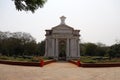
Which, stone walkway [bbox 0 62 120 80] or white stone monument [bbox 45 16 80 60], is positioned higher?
white stone monument [bbox 45 16 80 60]

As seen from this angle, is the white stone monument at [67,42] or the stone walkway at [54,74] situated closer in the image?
the stone walkway at [54,74]

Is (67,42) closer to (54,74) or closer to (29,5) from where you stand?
(54,74)

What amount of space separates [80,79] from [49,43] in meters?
35.2

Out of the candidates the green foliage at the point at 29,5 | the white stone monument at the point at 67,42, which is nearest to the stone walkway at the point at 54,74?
the green foliage at the point at 29,5

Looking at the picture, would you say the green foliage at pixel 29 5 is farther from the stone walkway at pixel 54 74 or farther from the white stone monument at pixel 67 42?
the white stone monument at pixel 67 42

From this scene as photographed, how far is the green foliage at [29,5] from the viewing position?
12.7 m

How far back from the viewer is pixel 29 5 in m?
13.2

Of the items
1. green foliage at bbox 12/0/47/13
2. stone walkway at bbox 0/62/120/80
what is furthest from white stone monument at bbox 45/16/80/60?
green foliage at bbox 12/0/47/13

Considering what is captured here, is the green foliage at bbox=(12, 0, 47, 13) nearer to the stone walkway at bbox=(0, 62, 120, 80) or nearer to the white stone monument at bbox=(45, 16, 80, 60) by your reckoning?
the stone walkway at bbox=(0, 62, 120, 80)

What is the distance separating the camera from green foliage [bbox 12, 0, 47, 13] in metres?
12.7

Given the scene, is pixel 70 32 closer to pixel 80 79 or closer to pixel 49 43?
pixel 49 43

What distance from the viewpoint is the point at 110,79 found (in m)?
12.8

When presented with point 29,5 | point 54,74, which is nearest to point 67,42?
point 54,74

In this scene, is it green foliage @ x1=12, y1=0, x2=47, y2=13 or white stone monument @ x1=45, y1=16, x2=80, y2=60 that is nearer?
green foliage @ x1=12, y1=0, x2=47, y2=13
